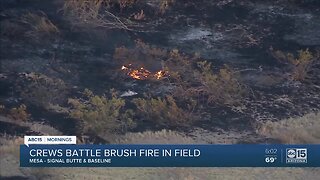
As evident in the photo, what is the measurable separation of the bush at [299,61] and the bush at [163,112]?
25.5 inches

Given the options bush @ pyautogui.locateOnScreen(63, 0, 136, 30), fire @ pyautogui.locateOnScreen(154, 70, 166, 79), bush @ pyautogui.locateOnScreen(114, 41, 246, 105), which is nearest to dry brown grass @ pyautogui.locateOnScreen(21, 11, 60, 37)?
bush @ pyautogui.locateOnScreen(63, 0, 136, 30)

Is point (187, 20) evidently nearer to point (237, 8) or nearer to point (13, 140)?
point (237, 8)

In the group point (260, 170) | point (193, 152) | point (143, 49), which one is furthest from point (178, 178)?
point (143, 49)

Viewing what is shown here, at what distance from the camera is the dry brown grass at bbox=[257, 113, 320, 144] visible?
5043 millimetres

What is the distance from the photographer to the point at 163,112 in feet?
16.7

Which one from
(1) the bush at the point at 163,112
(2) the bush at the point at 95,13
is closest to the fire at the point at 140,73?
(1) the bush at the point at 163,112

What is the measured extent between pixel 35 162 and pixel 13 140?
201mm

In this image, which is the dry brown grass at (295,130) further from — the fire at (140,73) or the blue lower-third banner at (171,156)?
the fire at (140,73)

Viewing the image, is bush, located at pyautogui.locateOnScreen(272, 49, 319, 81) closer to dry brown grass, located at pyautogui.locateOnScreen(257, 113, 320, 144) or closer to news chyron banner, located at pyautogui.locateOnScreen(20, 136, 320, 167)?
dry brown grass, located at pyautogui.locateOnScreen(257, 113, 320, 144)

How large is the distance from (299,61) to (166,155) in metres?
1.00

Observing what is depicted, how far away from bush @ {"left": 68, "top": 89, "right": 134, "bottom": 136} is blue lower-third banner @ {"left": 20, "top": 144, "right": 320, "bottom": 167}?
12cm

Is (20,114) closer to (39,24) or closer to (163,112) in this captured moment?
(39,24)

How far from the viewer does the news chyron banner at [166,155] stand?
500cm

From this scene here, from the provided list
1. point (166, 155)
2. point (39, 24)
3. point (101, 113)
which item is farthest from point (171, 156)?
point (39, 24)
